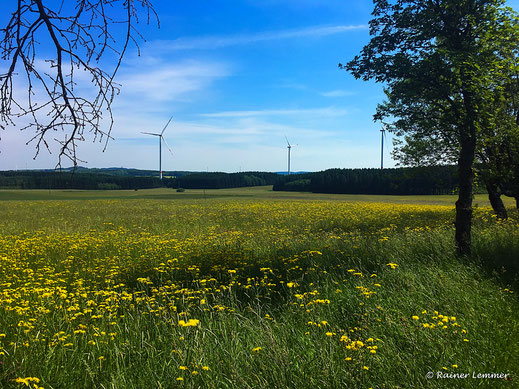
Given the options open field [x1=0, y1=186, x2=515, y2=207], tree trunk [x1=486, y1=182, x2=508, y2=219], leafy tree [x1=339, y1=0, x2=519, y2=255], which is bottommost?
open field [x1=0, y1=186, x2=515, y2=207]

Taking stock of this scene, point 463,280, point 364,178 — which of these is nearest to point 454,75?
point 463,280

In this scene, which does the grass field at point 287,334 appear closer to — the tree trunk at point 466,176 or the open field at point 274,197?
the tree trunk at point 466,176

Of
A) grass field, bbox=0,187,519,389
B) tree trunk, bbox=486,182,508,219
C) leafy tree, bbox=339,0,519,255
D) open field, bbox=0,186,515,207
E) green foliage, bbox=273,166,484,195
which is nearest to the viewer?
grass field, bbox=0,187,519,389

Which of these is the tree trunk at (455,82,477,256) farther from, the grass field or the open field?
the open field

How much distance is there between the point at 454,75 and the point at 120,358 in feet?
30.7

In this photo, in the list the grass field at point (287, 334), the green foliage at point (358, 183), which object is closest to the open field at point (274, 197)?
the green foliage at point (358, 183)

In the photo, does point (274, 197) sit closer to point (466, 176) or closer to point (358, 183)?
point (358, 183)

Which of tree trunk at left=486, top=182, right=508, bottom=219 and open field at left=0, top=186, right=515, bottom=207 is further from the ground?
tree trunk at left=486, top=182, right=508, bottom=219

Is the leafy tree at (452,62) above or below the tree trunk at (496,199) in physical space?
above

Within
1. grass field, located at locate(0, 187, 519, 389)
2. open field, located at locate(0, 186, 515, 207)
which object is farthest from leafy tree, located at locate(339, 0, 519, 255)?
open field, located at locate(0, 186, 515, 207)

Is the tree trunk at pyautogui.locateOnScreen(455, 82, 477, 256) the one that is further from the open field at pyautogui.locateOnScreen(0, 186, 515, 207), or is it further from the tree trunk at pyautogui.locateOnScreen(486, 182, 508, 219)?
the open field at pyautogui.locateOnScreen(0, 186, 515, 207)

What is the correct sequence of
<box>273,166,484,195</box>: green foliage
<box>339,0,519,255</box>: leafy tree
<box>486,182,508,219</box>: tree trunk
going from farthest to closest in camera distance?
1. <box>273,166,484,195</box>: green foliage
2. <box>486,182,508,219</box>: tree trunk
3. <box>339,0,519,255</box>: leafy tree

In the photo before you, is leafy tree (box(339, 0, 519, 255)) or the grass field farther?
leafy tree (box(339, 0, 519, 255))

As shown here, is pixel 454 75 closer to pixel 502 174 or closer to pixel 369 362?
pixel 369 362
